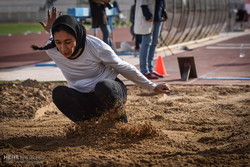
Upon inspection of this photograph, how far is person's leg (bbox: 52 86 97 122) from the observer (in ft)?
12.5

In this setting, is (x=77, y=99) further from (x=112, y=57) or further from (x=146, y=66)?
(x=146, y=66)

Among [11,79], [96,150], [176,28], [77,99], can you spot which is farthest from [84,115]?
[176,28]

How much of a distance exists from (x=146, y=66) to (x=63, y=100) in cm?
384

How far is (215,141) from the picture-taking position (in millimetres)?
3652

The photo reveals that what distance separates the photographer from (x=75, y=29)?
346 cm

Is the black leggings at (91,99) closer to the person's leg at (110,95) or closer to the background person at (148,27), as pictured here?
the person's leg at (110,95)

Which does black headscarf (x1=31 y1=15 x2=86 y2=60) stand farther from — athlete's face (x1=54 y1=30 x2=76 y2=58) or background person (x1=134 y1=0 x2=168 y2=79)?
background person (x1=134 y1=0 x2=168 y2=79)

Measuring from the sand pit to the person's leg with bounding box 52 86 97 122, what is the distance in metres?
0.12

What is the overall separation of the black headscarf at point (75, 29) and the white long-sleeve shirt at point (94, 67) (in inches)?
2.8

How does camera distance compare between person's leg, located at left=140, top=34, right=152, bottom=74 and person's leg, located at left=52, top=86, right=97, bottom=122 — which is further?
person's leg, located at left=140, top=34, right=152, bottom=74

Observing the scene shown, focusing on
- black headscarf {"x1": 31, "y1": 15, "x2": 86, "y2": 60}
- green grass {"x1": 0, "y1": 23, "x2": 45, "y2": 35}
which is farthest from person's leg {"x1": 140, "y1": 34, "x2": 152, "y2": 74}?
green grass {"x1": 0, "y1": 23, "x2": 45, "y2": 35}

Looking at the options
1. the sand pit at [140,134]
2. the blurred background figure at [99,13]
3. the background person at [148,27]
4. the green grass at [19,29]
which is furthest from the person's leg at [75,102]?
the green grass at [19,29]

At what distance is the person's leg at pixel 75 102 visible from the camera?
3.83 metres

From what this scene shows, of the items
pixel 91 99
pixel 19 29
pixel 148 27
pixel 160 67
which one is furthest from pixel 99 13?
pixel 19 29
